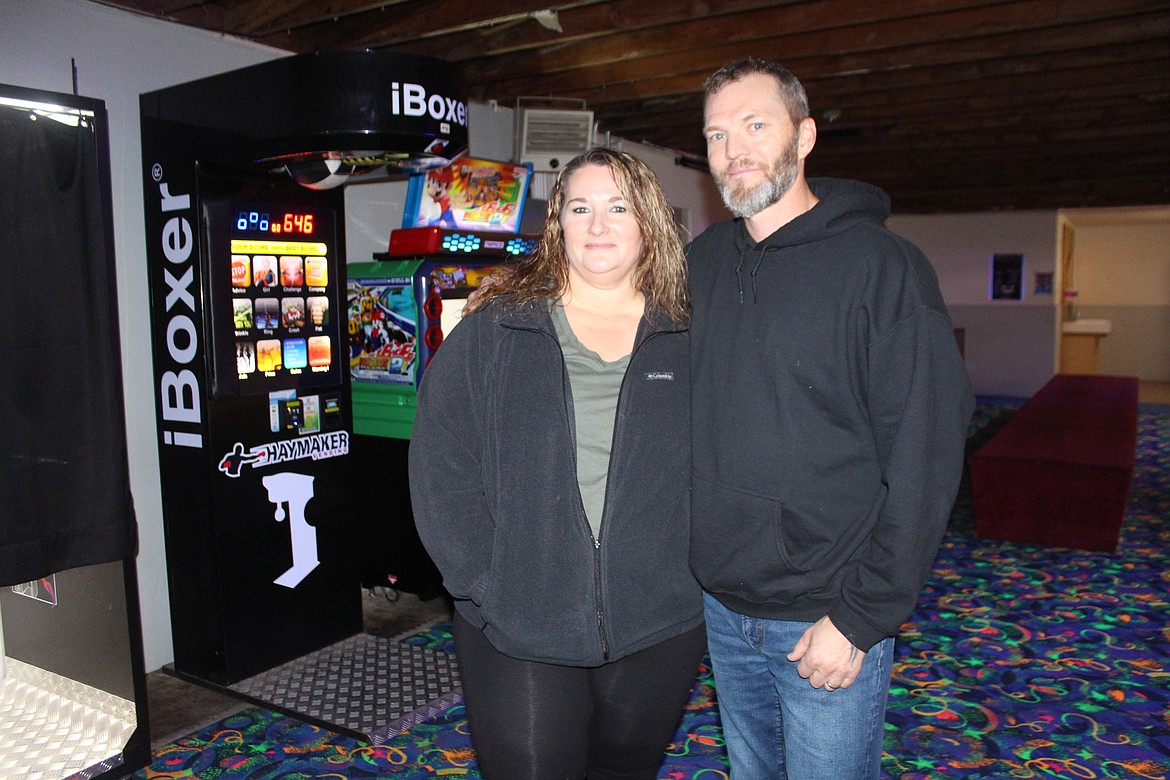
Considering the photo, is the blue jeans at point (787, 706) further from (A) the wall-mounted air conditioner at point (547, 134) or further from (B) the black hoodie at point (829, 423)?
(A) the wall-mounted air conditioner at point (547, 134)

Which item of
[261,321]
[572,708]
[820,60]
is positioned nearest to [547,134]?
[820,60]

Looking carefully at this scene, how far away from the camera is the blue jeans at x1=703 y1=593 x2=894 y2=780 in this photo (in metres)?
1.66

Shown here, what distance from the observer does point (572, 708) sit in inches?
67.5

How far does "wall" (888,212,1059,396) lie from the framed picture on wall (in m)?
0.07

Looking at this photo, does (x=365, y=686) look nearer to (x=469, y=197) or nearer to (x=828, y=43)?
(x=469, y=197)

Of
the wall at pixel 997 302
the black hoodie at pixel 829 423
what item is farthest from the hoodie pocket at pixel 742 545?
the wall at pixel 997 302

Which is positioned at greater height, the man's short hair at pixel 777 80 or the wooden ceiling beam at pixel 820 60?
the wooden ceiling beam at pixel 820 60

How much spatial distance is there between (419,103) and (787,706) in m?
2.23

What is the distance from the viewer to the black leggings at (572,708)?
66.2 inches

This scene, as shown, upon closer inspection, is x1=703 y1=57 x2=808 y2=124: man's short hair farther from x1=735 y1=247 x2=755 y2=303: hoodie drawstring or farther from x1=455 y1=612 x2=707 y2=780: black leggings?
x1=455 y1=612 x2=707 y2=780: black leggings

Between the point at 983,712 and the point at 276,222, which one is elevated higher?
the point at 276,222

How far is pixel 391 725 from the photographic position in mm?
3170

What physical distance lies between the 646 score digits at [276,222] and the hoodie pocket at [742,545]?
236 centimetres

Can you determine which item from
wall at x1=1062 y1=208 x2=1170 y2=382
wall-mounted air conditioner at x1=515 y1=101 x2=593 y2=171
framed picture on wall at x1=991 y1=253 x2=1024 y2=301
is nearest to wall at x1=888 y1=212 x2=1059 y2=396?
framed picture on wall at x1=991 y1=253 x2=1024 y2=301
